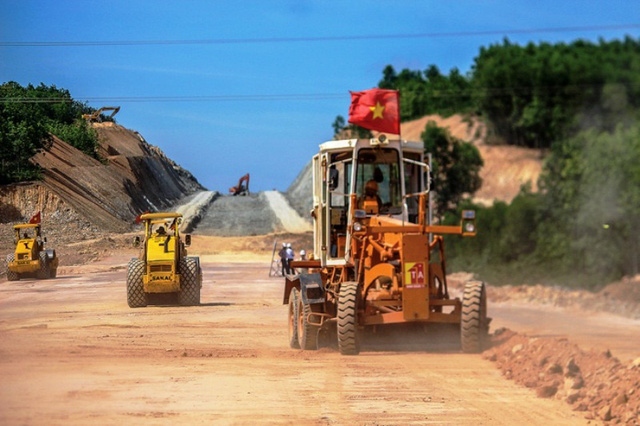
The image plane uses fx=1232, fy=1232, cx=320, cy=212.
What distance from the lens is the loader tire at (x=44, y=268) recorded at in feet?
172

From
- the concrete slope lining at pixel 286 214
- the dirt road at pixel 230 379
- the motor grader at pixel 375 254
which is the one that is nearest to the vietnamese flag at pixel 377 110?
the motor grader at pixel 375 254

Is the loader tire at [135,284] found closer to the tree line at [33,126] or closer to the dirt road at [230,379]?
the dirt road at [230,379]

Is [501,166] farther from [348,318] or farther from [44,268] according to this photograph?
[44,268]

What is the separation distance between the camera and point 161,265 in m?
39.3

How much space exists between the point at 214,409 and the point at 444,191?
3988cm

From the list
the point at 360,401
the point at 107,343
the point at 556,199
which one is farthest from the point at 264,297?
the point at 360,401

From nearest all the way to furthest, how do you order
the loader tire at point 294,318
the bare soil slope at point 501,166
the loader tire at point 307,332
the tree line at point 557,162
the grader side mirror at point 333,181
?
the tree line at point 557,162
the grader side mirror at point 333,181
the loader tire at point 307,332
the loader tire at point 294,318
the bare soil slope at point 501,166

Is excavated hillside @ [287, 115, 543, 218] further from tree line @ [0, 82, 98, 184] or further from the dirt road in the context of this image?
tree line @ [0, 82, 98, 184]

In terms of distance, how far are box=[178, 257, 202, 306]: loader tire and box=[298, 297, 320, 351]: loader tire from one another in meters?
14.5

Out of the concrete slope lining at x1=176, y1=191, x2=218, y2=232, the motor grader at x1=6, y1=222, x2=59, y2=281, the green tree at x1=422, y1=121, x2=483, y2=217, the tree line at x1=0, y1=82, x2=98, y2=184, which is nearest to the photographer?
the tree line at x1=0, y1=82, x2=98, y2=184

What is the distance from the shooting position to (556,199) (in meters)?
40.0

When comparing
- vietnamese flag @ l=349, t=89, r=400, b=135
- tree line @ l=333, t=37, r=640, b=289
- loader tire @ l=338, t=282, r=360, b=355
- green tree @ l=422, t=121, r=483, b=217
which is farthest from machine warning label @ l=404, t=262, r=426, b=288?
green tree @ l=422, t=121, r=483, b=217

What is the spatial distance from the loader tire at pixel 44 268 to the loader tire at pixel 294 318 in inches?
1069

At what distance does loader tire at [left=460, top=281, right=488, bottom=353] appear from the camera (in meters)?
24.5
